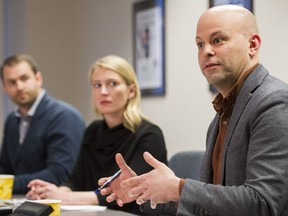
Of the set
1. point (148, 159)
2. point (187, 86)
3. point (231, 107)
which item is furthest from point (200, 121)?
point (148, 159)

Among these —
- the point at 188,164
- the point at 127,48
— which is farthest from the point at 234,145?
the point at 127,48

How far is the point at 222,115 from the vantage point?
1.98 metres

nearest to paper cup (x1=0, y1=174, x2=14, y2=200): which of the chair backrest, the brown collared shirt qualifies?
the chair backrest

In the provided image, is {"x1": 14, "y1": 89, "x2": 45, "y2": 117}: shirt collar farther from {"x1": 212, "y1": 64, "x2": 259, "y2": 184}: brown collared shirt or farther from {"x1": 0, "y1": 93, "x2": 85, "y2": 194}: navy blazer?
{"x1": 212, "y1": 64, "x2": 259, "y2": 184}: brown collared shirt

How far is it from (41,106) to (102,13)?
4.00 feet

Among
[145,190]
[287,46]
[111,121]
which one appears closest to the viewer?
[145,190]

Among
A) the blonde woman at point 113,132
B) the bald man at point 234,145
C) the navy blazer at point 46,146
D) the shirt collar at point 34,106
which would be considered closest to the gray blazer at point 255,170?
the bald man at point 234,145

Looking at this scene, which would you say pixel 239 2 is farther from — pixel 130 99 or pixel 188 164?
pixel 188 164

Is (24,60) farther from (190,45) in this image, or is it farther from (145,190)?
(145,190)

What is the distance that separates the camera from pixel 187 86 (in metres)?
Result: 3.47

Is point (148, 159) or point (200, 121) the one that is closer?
point (148, 159)

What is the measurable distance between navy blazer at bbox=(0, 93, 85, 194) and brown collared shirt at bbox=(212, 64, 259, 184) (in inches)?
62.8

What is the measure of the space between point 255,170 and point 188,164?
133 centimetres

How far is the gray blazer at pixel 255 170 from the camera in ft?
5.11
